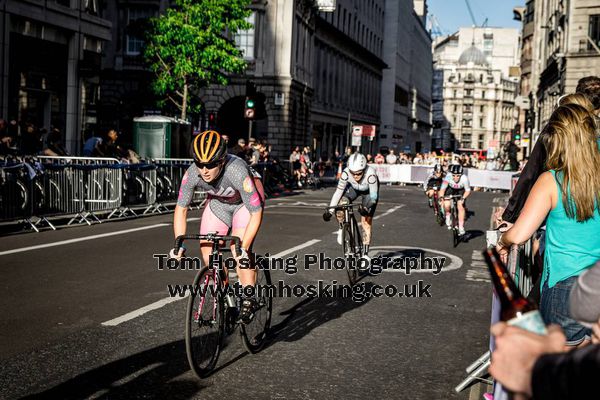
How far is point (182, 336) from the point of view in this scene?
20.7 feet

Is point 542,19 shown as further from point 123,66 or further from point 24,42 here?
point 24,42

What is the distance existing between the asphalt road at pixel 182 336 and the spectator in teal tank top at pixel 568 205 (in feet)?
5.52

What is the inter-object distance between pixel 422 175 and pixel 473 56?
493ft

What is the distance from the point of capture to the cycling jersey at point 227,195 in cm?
560

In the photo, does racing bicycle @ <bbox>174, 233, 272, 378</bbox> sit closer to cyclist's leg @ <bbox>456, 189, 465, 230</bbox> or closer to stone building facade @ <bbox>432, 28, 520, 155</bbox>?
cyclist's leg @ <bbox>456, 189, 465, 230</bbox>

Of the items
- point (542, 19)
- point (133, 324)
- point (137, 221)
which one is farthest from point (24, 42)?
point (542, 19)

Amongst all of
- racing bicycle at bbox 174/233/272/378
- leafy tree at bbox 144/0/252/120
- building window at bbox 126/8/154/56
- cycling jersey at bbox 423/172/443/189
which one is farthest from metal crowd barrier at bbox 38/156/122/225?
building window at bbox 126/8/154/56

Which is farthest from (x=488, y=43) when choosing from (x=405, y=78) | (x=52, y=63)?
(x=52, y=63)

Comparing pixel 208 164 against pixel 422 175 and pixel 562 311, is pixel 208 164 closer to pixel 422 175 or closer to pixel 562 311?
pixel 562 311

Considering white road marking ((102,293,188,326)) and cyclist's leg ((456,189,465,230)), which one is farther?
cyclist's leg ((456,189,465,230))

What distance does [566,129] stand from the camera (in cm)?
360

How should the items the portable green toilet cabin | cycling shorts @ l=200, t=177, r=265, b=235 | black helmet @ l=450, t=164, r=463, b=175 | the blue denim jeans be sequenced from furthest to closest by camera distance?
the portable green toilet cabin
black helmet @ l=450, t=164, r=463, b=175
cycling shorts @ l=200, t=177, r=265, b=235
the blue denim jeans

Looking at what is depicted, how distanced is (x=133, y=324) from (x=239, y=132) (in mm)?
43333

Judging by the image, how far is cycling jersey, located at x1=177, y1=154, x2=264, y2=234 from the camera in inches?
220
